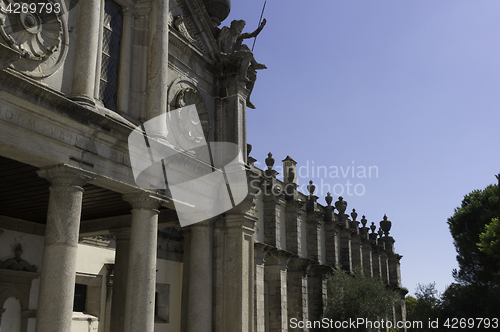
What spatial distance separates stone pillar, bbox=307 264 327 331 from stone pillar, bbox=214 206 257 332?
19.5m

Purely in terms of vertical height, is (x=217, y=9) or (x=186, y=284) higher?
(x=217, y=9)

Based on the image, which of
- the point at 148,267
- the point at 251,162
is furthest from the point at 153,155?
the point at 251,162

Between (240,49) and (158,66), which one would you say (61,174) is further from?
(240,49)

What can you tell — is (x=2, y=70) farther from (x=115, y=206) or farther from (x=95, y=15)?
(x=115, y=206)

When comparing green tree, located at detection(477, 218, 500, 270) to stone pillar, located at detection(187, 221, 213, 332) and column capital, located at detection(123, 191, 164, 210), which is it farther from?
column capital, located at detection(123, 191, 164, 210)

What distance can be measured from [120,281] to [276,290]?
15.0 meters

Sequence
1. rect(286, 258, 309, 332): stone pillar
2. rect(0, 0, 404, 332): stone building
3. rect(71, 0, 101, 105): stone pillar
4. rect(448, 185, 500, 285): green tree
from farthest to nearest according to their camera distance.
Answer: rect(448, 185, 500, 285): green tree
rect(286, 258, 309, 332): stone pillar
rect(71, 0, 101, 105): stone pillar
rect(0, 0, 404, 332): stone building

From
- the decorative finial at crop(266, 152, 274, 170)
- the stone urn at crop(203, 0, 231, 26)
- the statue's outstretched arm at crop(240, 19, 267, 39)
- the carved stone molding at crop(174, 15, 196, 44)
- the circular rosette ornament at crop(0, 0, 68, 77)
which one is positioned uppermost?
the stone urn at crop(203, 0, 231, 26)

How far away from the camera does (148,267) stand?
8.95 metres

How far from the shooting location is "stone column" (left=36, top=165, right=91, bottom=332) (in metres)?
7.18

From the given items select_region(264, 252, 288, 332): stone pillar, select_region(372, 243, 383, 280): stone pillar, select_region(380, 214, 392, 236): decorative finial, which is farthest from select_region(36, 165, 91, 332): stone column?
select_region(380, 214, 392, 236): decorative finial

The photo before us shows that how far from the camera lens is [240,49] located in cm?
1295

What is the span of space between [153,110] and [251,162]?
1383 cm

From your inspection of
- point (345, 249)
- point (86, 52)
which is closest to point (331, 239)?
point (345, 249)
